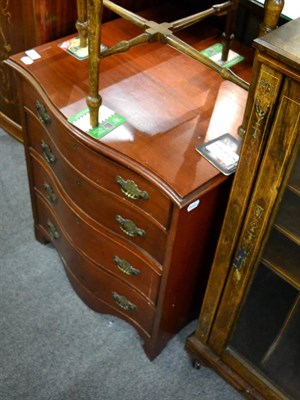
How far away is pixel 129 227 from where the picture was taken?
1.34 metres

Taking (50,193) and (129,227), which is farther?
(50,193)

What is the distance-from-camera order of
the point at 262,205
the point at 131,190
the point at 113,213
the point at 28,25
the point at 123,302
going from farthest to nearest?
the point at 28,25 → the point at 123,302 → the point at 113,213 → the point at 131,190 → the point at 262,205

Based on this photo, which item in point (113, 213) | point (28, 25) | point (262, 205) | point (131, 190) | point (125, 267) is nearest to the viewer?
point (262, 205)

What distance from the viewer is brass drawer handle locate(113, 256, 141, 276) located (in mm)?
1437

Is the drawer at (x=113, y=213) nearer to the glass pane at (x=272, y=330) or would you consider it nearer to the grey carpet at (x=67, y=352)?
the glass pane at (x=272, y=330)

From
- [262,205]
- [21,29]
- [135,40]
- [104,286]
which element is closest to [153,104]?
[135,40]

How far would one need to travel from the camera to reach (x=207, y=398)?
1.59m

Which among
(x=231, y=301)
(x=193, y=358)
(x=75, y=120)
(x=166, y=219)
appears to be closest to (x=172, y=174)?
(x=166, y=219)

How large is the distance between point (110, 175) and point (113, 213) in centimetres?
12

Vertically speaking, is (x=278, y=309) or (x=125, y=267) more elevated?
(x=278, y=309)

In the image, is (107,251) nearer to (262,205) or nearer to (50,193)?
(50,193)

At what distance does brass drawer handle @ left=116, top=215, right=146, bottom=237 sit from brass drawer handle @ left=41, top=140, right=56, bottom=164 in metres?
0.29

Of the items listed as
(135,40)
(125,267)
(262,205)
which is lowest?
(125,267)

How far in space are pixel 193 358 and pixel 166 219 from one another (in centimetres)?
61
